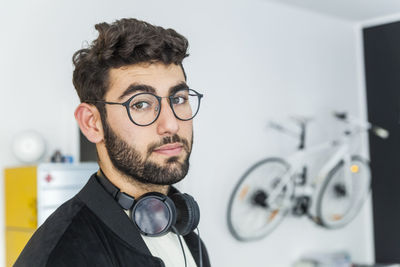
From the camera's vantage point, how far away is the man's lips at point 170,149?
905 mm

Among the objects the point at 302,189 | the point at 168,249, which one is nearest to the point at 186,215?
the point at 168,249

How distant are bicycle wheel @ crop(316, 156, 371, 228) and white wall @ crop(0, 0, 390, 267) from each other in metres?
0.14

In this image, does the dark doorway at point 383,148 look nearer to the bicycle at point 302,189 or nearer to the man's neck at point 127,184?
the bicycle at point 302,189

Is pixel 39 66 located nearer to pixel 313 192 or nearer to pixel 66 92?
pixel 66 92

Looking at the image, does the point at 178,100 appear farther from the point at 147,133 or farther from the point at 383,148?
the point at 383,148

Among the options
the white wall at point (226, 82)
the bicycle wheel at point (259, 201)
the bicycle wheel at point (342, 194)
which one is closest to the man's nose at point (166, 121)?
the white wall at point (226, 82)

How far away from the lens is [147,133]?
35.5 inches

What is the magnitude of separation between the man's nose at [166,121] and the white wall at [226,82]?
1869 millimetres

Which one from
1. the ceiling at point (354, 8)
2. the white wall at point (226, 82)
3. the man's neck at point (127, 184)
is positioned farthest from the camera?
the ceiling at point (354, 8)

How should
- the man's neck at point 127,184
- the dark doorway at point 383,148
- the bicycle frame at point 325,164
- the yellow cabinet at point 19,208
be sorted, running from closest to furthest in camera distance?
the man's neck at point 127,184, the yellow cabinet at point 19,208, the bicycle frame at point 325,164, the dark doorway at point 383,148

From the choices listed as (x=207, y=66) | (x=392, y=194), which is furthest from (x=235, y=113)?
(x=392, y=194)

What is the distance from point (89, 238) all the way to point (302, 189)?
314 centimetres

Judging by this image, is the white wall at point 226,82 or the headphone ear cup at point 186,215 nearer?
the headphone ear cup at point 186,215

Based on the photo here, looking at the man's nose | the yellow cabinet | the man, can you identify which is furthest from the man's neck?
the yellow cabinet
